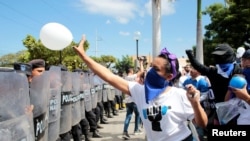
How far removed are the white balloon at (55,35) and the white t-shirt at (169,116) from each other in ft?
5.68

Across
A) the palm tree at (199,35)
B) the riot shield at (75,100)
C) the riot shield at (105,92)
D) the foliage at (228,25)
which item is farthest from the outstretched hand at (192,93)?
the foliage at (228,25)

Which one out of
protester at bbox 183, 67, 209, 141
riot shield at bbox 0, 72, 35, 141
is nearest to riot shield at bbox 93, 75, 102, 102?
protester at bbox 183, 67, 209, 141

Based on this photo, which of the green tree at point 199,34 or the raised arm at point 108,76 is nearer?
the raised arm at point 108,76

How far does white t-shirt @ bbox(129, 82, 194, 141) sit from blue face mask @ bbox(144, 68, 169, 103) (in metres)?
0.04

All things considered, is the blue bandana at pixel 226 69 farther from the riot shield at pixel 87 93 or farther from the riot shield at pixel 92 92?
the riot shield at pixel 92 92

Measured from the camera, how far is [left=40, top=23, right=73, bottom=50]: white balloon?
158 inches

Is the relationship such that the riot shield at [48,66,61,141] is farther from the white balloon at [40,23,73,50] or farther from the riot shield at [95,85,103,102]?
the riot shield at [95,85,103,102]

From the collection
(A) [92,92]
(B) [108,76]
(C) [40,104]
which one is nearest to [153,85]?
(B) [108,76]

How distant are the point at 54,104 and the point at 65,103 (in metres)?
1.08

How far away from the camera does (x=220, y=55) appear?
14.3 ft

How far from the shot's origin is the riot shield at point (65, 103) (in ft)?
19.2

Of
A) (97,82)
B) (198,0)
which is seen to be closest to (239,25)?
(198,0)

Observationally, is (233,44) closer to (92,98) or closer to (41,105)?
(92,98)

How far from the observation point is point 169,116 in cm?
268
